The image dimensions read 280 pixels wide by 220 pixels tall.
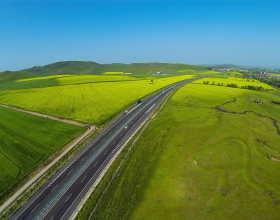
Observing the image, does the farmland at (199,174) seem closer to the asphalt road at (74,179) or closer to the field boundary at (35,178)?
the asphalt road at (74,179)

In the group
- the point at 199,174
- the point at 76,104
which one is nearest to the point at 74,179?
the point at 199,174

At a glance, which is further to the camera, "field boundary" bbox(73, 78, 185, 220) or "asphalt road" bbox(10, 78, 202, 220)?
"field boundary" bbox(73, 78, 185, 220)

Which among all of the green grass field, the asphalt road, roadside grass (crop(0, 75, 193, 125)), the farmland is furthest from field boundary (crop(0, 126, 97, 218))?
roadside grass (crop(0, 75, 193, 125))

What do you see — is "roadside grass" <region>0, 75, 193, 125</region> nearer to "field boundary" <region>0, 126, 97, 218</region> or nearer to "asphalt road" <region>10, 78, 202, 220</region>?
"asphalt road" <region>10, 78, 202, 220</region>

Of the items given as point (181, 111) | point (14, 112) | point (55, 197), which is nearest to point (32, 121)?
point (14, 112)

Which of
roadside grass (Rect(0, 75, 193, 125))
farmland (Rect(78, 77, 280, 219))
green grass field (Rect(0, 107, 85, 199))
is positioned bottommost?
farmland (Rect(78, 77, 280, 219))

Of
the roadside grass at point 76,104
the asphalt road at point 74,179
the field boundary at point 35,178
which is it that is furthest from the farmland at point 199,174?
the roadside grass at point 76,104

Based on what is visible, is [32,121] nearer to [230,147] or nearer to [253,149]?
[230,147]
